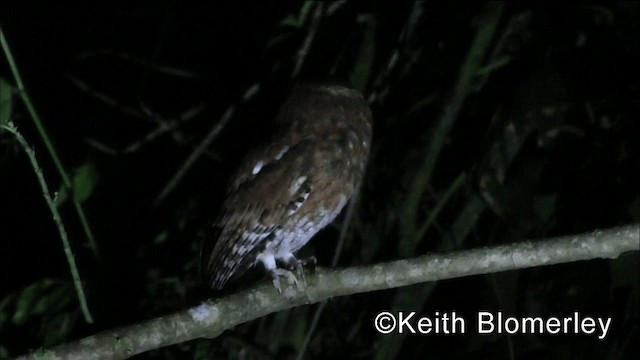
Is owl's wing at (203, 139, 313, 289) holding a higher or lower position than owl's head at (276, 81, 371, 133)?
lower

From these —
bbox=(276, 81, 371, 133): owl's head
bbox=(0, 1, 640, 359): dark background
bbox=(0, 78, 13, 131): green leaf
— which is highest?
bbox=(0, 78, 13, 131): green leaf

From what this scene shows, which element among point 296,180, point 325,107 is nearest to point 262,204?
point 296,180

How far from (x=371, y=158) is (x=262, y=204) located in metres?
0.68

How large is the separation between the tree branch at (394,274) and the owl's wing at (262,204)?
1.44 feet

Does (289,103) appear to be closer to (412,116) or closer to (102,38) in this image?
(412,116)

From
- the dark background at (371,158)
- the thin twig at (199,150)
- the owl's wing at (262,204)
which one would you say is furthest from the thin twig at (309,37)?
the owl's wing at (262,204)

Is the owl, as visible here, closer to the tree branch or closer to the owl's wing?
the owl's wing

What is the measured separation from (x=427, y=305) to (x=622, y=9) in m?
1.09

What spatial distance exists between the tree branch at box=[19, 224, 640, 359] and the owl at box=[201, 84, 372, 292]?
46cm

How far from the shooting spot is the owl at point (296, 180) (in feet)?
8.66

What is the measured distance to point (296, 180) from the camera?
2641mm

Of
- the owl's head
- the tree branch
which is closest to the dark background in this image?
the owl's head

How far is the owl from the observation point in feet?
8.66

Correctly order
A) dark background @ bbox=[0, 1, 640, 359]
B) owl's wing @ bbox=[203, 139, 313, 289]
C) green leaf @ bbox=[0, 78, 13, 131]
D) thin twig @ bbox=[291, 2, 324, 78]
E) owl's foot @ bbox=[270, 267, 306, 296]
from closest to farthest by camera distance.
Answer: green leaf @ bbox=[0, 78, 13, 131] → owl's foot @ bbox=[270, 267, 306, 296] → owl's wing @ bbox=[203, 139, 313, 289] → dark background @ bbox=[0, 1, 640, 359] → thin twig @ bbox=[291, 2, 324, 78]
